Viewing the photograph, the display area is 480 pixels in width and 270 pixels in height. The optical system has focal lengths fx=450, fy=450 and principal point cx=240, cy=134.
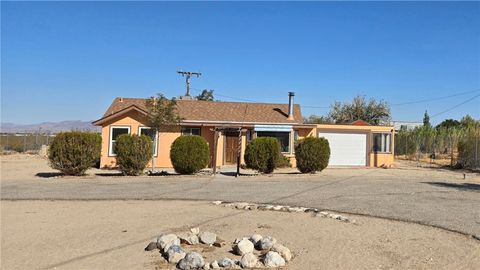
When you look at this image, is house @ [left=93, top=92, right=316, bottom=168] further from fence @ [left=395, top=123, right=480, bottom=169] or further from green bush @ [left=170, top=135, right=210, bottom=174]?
fence @ [left=395, top=123, right=480, bottom=169]

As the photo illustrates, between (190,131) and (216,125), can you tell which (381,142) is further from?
(190,131)

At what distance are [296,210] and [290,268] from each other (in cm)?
461

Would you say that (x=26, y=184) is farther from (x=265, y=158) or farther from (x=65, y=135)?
(x=265, y=158)

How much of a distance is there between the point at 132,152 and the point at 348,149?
52.2 feet

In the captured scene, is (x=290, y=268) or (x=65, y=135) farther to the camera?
(x=65, y=135)

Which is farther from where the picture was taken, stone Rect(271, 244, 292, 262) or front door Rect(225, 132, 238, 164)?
front door Rect(225, 132, 238, 164)

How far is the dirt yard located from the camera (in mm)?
6305

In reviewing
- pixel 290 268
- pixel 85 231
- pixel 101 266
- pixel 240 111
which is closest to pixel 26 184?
Result: pixel 85 231

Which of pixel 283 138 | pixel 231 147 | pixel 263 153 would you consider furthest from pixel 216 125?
pixel 263 153

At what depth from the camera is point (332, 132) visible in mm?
29750

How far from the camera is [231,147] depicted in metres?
27.6

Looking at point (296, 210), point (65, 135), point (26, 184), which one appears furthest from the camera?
point (65, 135)

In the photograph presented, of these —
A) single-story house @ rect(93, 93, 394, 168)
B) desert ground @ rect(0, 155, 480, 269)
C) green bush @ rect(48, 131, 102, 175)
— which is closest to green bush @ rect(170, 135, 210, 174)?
green bush @ rect(48, 131, 102, 175)

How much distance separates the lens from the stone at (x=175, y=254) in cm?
620
